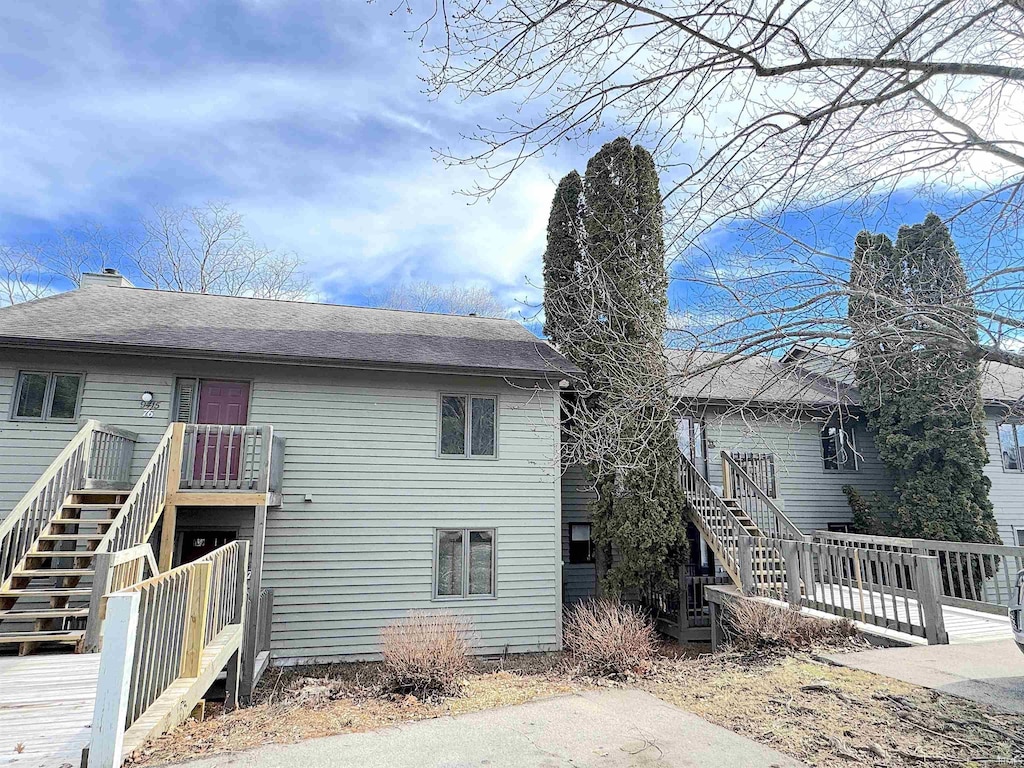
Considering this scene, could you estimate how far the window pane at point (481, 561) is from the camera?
1123cm

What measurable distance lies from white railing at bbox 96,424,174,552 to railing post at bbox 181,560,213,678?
2.05 meters

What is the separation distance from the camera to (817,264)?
234 inches

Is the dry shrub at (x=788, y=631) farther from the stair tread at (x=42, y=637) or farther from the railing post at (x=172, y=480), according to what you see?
the railing post at (x=172, y=480)

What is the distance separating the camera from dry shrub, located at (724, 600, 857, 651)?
697 cm

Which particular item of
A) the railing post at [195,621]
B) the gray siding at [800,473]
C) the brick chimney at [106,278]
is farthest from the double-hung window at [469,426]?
the brick chimney at [106,278]

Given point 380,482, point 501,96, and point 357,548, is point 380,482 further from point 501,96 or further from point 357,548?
point 501,96

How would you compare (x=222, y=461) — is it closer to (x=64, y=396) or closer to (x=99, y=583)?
(x=64, y=396)

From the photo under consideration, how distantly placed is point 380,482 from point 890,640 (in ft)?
26.9

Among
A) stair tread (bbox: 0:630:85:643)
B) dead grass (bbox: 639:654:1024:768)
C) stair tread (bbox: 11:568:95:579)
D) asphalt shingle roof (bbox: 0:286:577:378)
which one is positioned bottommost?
dead grass (bbox: 639:654:1024:768)

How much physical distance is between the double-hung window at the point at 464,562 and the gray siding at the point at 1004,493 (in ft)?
44.4

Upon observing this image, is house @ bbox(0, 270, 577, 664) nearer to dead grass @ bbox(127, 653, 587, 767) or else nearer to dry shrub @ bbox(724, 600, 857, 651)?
dead grass @ bbox(127, 653, 587, 767)

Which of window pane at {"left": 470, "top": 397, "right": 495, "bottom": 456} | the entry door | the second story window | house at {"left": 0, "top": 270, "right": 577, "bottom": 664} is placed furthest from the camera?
the second story window

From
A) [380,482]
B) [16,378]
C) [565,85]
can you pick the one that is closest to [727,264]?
[565,85]

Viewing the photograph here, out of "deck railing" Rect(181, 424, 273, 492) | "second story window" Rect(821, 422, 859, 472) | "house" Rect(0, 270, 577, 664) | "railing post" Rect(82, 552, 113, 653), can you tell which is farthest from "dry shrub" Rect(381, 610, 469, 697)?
"second story window" Rect(821, 422, 859, 472)
